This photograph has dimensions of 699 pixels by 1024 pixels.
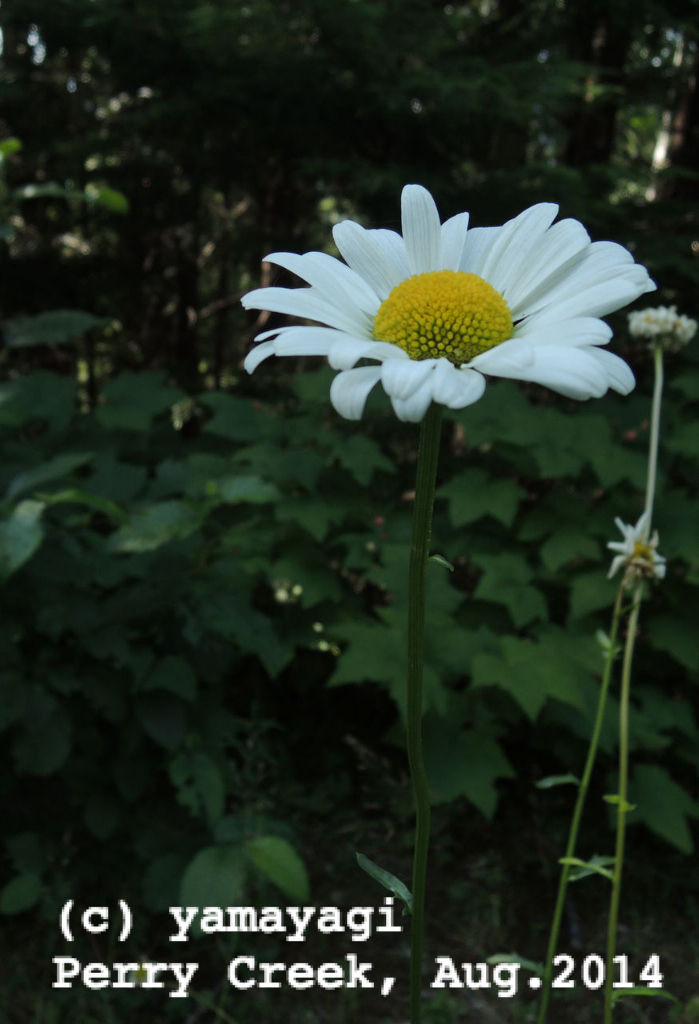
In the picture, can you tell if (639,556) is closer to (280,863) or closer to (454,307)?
(454,307)

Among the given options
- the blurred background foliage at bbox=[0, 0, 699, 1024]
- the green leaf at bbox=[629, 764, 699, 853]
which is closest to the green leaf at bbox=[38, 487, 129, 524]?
the blurred background foliage at bbox=[0, 0, 699, 1024]

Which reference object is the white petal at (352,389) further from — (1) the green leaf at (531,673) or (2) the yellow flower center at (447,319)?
(1) the green leaf at (531,673)

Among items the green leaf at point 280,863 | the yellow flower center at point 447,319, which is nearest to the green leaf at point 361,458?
the green leaf at point 280,863

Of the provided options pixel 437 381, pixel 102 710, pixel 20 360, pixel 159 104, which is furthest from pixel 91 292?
pixel 437 381

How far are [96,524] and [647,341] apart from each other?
1595 millimetres

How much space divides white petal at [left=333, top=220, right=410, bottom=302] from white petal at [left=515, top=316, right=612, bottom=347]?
6.0 inches

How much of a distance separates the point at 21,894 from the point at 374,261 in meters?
1.80

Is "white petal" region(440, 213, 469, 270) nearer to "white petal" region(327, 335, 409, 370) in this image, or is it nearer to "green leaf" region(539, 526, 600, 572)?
"white petal" region(327, 335, 409, 370)

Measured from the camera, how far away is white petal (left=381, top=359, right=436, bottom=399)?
0.48 metres

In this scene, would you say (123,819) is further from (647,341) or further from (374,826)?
(647,341)

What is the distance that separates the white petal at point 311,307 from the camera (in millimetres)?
598

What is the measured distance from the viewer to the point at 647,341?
1.43m

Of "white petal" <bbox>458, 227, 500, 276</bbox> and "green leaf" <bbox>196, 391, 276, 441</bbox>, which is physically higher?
"green leaf" <bbox>196, 391, 276, 441</bbox>

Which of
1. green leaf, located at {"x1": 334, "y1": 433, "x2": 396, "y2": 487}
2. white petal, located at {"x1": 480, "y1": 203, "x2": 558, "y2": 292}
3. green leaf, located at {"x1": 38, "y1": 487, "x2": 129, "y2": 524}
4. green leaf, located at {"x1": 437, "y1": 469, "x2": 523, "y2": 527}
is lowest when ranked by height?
white petal, located at {"x1": 480, "y1": 203, "x2": 558, "y2": 292}
